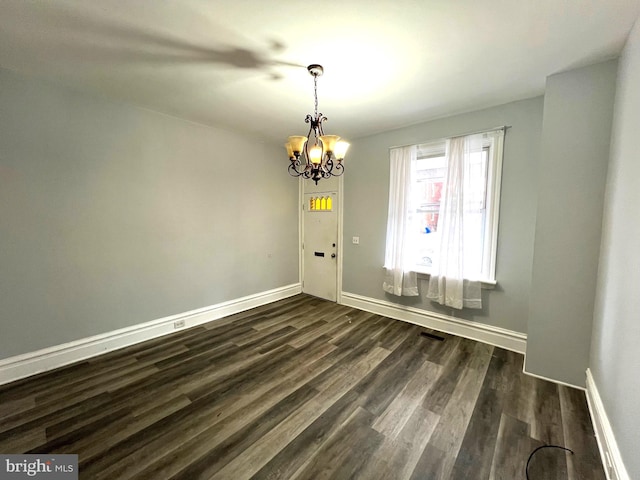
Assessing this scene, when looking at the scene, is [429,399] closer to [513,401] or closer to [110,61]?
[513,401]

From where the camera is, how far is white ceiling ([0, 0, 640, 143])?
4.95 feet

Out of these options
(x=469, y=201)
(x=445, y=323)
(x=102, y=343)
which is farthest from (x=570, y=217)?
(x=102, y=343)

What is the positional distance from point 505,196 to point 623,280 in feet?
4.92

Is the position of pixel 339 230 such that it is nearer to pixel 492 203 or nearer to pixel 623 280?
pixel 492 203

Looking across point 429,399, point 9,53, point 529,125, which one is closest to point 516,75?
point 529,125

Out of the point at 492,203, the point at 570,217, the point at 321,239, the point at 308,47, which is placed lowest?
the point at 321,239

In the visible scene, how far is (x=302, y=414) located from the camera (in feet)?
6.27

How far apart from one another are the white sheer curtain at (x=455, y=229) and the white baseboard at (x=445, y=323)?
0.31 meters

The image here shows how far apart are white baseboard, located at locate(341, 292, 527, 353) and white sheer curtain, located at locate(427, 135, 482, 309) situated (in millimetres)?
308

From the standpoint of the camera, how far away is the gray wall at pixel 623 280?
1301 millimetres

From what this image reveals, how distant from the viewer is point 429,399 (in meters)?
2.09

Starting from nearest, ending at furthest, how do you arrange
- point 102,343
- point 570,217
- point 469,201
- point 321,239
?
1. point 570,217
2. point 102,343
3. point 469,201
4. point 321,239

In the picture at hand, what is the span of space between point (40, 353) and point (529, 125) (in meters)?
5.45

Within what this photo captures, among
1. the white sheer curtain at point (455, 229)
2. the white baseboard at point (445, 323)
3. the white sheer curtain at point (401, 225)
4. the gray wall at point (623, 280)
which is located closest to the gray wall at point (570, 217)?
the gray wall at point (623, 280)
